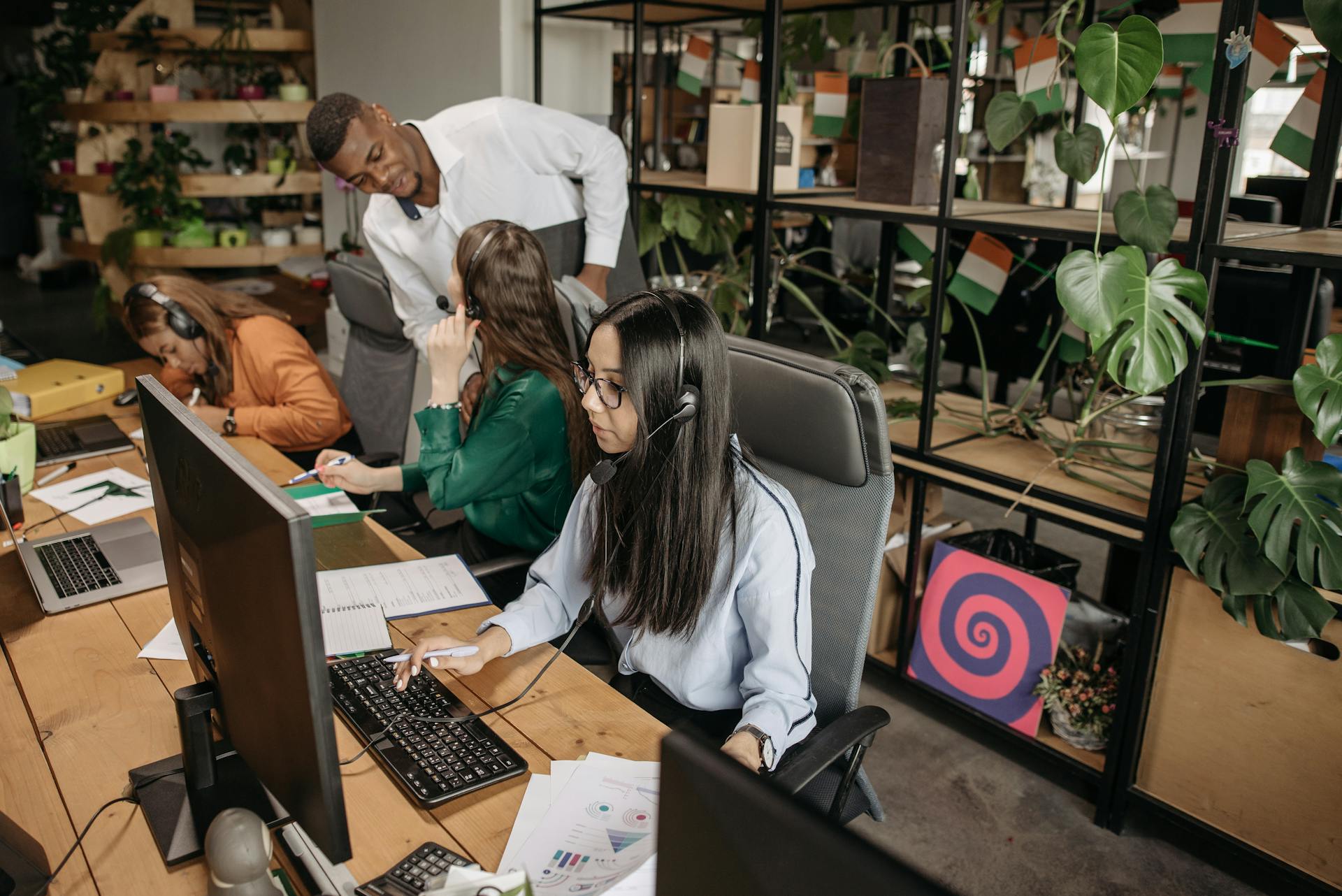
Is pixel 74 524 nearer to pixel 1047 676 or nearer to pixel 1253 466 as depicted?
pixel 1047 676

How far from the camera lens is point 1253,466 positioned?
1.79 metres

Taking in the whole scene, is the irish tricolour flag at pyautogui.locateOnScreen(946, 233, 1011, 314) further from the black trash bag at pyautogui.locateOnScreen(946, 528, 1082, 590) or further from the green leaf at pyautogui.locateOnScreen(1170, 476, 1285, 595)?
the green leaf at pyautogui.locateOnScreen(1170, 476, 1285, 595)

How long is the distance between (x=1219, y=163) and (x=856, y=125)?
1.56 m

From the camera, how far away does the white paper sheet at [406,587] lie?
164 centimetres

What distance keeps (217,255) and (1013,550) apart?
386cm

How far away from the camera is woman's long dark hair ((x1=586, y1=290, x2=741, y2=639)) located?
4.52ft

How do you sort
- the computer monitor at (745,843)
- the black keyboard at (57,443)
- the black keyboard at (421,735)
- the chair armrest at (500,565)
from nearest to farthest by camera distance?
1. the computer monitor at (745,843)
2. the black keyboard at (421,735)
3. the chair armrest at (500,565)
4. the black keyboard at (57,443)

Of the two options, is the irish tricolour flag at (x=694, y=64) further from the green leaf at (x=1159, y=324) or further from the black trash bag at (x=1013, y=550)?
the green leaf at (x=1159, y=324)

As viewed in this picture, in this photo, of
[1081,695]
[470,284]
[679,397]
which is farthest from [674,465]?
[1081,695]

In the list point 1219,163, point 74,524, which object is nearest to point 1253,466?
point 1219,163

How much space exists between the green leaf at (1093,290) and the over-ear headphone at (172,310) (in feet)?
6.56

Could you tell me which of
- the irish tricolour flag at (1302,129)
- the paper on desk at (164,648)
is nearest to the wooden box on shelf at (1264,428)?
the irish tricolour flag at (1302,129)

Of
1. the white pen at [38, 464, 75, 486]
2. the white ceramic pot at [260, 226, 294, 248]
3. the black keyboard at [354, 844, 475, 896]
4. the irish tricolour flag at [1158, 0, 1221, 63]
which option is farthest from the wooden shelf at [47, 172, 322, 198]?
the black keyboard at [354, 844, 475, 896]

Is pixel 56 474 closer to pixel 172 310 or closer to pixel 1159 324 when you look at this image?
pixel 172 310
